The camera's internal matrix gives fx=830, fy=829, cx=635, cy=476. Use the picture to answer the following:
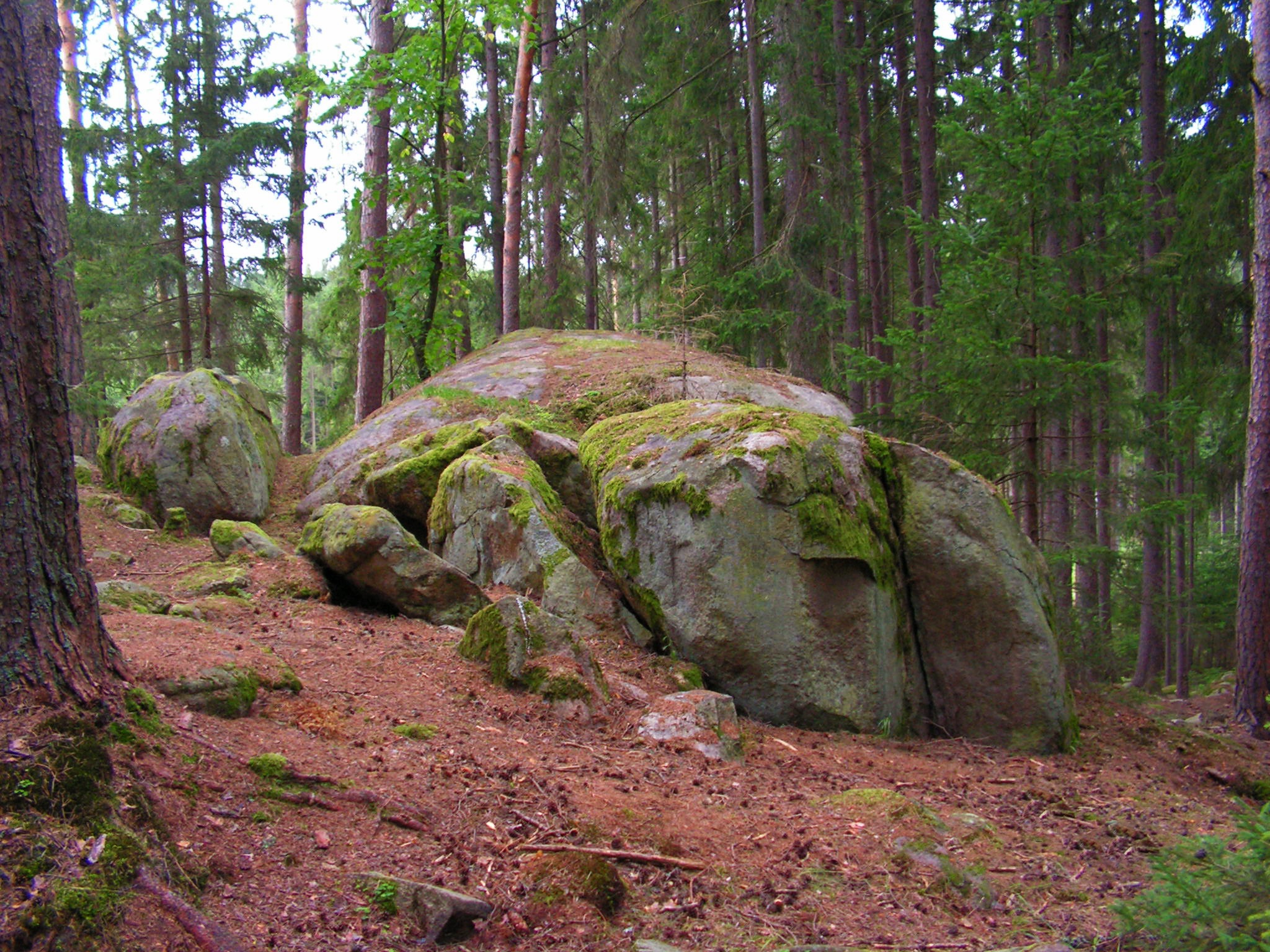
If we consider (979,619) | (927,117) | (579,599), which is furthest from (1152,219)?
(579,599)

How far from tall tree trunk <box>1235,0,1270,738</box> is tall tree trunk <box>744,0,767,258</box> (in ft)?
23.2

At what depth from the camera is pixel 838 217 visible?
13922 millimetres

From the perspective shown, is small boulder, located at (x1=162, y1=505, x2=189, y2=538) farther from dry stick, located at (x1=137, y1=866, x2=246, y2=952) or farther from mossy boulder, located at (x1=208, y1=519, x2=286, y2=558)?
dry stick, located at (x1=137, y1=866, x2=246, y2=952)

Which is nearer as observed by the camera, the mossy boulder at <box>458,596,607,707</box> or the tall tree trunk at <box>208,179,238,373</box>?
the mossy boulder at <box>458,596,607,707</box>

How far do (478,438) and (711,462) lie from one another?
10.0 ft

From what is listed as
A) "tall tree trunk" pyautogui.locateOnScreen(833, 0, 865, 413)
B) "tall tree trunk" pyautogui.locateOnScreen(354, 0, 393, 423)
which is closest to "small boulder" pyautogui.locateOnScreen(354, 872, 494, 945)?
"tall tree trunk" pyautogui.locateOnScreen(354, 0, 393, 423)

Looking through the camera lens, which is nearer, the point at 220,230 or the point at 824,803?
the point at 824,803

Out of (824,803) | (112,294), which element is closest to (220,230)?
(112,294)

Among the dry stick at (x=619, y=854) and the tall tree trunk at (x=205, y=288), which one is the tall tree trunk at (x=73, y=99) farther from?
the dry stick at (x=619, y=854)

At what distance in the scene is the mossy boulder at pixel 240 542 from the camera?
302 inches

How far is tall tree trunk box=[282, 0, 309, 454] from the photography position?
14.8 metres

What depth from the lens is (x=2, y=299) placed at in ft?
9.94

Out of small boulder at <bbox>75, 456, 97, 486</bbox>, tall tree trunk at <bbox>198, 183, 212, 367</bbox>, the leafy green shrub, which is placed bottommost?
the leafy green shrub

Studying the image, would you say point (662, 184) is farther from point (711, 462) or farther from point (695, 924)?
point (695, 924)
